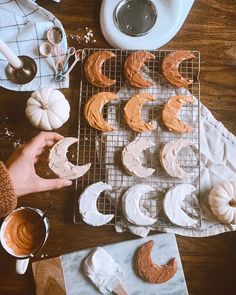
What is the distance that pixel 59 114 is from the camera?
134 cm

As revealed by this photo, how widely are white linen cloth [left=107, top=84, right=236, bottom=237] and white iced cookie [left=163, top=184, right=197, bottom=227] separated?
1.2 inches

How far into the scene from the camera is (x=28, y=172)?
125 cm

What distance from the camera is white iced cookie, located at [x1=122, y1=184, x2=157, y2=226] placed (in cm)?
133

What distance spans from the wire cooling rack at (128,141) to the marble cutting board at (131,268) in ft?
0.21

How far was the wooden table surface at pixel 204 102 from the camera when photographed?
1.36 m

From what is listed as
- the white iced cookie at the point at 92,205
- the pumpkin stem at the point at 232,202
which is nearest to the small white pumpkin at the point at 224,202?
the pumpkin stem at the point at 232,202

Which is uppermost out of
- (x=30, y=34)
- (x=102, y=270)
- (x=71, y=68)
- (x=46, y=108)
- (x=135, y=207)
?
(x=30, y=34)

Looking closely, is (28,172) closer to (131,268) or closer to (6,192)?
(6,192)

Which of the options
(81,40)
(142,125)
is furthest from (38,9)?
(142,125)

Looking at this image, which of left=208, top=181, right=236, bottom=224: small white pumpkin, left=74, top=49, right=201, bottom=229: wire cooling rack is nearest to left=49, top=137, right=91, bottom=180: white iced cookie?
left=74, top=49, right=201, bottom=229: wire cooling rack

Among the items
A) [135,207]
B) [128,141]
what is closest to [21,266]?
[135,207]

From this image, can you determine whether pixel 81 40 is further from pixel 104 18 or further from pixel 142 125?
pixel 142 125

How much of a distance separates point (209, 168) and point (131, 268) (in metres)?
0.37

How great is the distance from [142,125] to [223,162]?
263 mm
